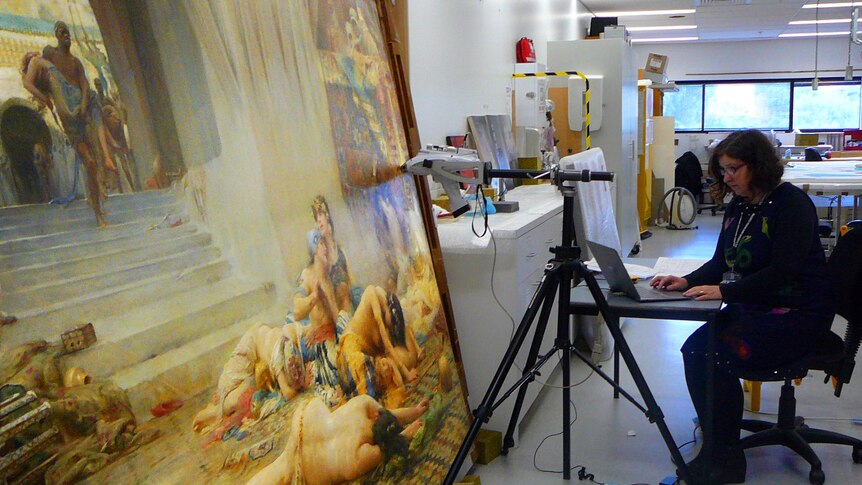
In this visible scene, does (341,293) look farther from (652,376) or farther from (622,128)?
(622,128)

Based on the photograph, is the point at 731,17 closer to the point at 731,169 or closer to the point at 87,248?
the point at 731,169

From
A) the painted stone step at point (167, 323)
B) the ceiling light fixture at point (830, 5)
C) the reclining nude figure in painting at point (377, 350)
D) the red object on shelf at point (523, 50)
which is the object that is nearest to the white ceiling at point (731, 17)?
the ceiling light fixture at point (830, 5)

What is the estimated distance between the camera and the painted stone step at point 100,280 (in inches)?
41.1

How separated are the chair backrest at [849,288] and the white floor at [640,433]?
1.38 feet

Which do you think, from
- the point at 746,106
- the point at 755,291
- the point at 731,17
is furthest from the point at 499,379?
the point at 746,106

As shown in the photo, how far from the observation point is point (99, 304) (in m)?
1.16

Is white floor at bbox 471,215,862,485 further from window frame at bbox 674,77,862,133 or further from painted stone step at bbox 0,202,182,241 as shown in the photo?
window frame at bbox 674,77,862,133

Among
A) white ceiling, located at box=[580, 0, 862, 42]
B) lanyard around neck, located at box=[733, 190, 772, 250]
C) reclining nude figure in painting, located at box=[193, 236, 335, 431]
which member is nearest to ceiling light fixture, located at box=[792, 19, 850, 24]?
white ceiling, located at box=[580, 0, 862, 42]

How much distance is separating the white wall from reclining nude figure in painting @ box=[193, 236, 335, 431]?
84.1 inches

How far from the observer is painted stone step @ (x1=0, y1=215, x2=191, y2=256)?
105cm

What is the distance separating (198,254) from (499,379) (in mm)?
1185

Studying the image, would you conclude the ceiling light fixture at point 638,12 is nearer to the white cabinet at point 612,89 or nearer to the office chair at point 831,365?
the white cabinet at point 612,89

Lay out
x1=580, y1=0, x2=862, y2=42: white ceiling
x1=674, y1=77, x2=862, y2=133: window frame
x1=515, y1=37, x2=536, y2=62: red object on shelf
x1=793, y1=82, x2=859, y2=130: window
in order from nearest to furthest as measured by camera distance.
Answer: x1=515, y1=37, x2=536, y2=62: red object on shelf → x1=580, y1=0, x2=862, y2=42: white ceiling → x1=674, y1=77, x2=862, y2=133: window frame → x1=793, y1=82, x2=859, y2=130: window

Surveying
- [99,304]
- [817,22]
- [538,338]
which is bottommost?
[538,338]
